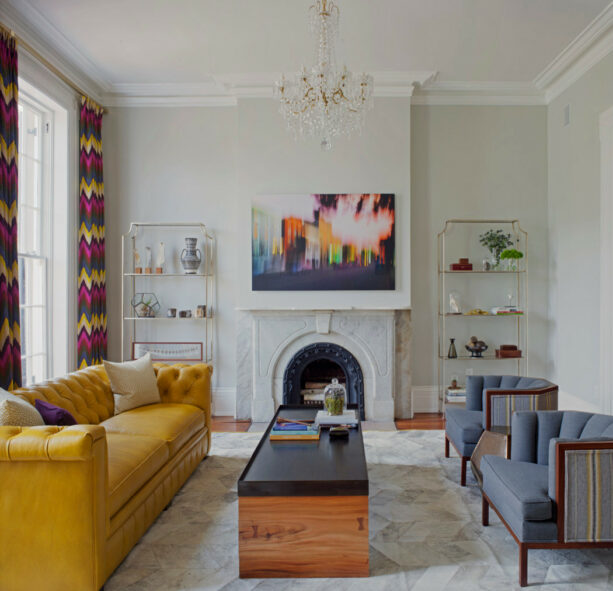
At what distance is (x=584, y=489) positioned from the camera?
84.7 inches

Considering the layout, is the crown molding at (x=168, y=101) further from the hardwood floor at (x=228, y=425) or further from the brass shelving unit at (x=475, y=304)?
the hardwood floor at (x=228, y=425)

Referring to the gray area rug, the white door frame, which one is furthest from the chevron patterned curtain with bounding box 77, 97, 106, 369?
the white door frame

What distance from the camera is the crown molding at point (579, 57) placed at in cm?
413

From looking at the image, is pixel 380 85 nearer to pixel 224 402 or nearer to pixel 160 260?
pixel 160 260

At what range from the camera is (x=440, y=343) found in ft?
17.9

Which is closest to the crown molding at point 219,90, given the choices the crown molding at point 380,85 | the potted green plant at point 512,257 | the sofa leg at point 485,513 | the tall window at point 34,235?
the crown molding at point 380,85

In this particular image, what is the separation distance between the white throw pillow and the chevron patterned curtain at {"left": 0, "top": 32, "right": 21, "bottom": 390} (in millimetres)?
1363

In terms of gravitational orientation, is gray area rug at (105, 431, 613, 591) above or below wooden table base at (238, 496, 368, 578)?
below

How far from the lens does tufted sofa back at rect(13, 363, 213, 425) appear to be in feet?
9.94

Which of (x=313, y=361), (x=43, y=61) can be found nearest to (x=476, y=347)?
(x=313, y=361)

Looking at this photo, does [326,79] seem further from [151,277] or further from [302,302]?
[151,277]

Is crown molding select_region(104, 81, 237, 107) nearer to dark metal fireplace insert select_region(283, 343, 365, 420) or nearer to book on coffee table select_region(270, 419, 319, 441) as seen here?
dark metal fireplace insert select_region(283, 343, 365, 420)

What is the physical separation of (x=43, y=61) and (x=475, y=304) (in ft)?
15.5

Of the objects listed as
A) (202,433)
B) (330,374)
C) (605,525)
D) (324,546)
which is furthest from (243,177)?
(605,525)
